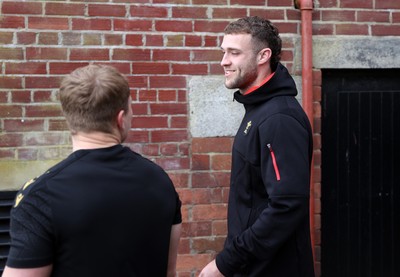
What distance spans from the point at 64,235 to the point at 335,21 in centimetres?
319

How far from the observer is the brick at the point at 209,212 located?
4262 mm

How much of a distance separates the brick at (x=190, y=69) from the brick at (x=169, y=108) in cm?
23

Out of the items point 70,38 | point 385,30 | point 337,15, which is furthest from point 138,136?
point 385,30

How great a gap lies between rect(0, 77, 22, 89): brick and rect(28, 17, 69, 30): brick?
1.20ft

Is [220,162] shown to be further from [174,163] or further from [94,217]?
[94,217]

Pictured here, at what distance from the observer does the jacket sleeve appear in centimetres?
263

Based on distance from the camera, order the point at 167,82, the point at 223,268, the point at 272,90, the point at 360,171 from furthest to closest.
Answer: the point at 360,171 → the point at 167,82 → the point at 272,90 → the point at 223,268

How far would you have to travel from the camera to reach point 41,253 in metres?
1.81

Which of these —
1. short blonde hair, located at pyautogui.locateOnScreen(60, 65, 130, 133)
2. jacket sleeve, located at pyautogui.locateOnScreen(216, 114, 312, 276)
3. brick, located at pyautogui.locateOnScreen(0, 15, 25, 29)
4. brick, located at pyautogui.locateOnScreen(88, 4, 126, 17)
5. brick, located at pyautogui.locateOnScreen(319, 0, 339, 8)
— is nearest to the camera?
short blonde hair, located at pyautogui.locateOnScreen(60, 65, 130, 133)

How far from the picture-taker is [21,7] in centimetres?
399

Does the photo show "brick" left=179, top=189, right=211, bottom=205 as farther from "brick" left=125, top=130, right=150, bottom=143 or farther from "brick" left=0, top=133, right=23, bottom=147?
"brick" left=0, top=133, right=23, bottom=147

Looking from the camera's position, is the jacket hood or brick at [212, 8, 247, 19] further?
brick at [212, 8, 247, 19]

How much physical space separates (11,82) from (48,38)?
0.39 m

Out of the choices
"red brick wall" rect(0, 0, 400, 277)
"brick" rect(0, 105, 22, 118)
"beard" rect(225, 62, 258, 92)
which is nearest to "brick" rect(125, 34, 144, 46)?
"red brick wall" rect(0, 0, 400, 277)
